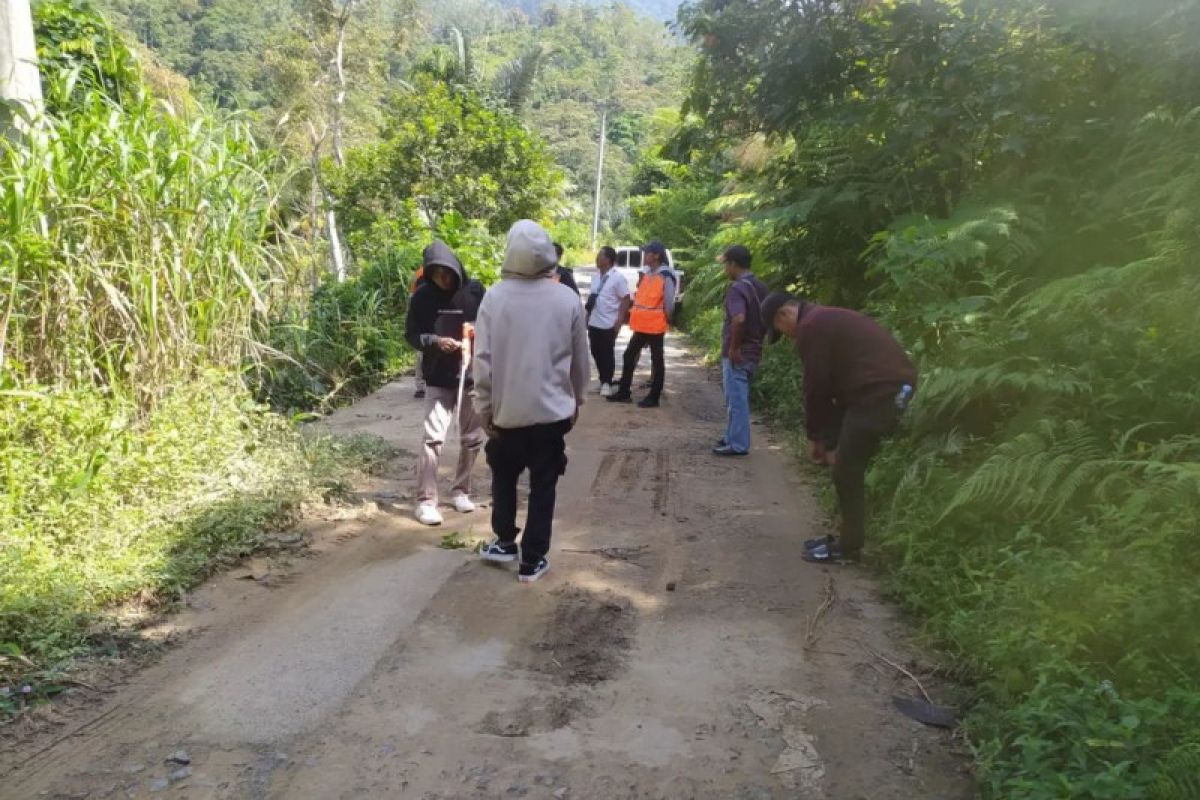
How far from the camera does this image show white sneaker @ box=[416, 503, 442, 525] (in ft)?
Answer: 18.5

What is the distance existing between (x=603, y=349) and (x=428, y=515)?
4.80 m

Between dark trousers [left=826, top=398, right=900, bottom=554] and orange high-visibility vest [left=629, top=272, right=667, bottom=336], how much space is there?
4.37 meters

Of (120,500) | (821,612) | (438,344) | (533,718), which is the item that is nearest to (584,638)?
(533,718)

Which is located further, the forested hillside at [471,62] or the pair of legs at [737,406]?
the forested hillside at [471,62]

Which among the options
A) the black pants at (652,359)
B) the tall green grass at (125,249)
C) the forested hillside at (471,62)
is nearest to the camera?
the tall green grass at (125,249)

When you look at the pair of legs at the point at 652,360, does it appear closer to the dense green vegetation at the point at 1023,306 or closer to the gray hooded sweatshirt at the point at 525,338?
the dense green vegetation at the point at 1023,306

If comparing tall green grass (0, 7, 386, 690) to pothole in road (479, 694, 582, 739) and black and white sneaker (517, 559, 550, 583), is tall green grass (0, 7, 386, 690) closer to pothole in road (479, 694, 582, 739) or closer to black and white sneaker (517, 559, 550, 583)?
black and white sneaker (517, 559, 550, 583)

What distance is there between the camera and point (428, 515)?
18.5 ft

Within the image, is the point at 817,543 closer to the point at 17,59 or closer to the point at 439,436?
the point at 439,436

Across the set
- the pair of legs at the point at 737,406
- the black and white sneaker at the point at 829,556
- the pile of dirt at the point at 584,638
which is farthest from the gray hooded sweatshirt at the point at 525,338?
the pair of legs at the point at 737,406

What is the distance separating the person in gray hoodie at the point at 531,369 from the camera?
449 centimetres

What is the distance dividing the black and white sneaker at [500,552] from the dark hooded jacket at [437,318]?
123cm

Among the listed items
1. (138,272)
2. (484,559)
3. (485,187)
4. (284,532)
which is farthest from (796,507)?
(485,187)

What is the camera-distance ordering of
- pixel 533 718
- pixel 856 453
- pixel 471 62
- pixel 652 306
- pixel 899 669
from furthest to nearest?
pixel 471 62 < pixel 652 306 < pixel 856 453 < pixel 899 669 < pixel 533 718
